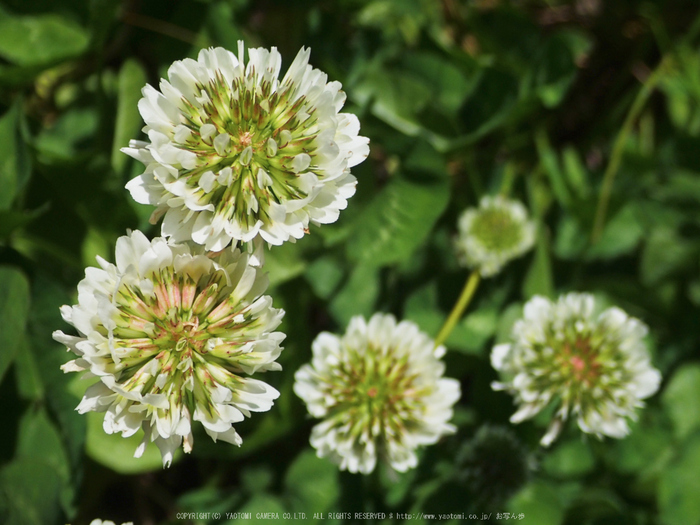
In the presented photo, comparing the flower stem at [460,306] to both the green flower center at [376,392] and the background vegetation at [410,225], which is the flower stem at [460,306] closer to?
the background vegetation at [410,225]

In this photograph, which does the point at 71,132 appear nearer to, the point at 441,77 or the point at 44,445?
the point at 44,445

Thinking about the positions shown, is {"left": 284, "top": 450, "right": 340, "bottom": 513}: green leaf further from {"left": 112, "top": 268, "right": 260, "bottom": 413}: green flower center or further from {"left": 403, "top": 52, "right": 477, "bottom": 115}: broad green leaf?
{"left": 403, "top": 52, "right": 477, "bottom": 115}: broad green leaf

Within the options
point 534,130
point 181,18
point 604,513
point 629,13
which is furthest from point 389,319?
point 629,13

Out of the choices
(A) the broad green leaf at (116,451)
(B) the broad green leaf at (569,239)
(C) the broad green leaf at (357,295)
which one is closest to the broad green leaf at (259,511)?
(A) the broad green leaf at (116,451)

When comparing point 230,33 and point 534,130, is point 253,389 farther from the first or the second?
point 534,130

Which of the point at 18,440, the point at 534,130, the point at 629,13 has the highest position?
the point at 629,13

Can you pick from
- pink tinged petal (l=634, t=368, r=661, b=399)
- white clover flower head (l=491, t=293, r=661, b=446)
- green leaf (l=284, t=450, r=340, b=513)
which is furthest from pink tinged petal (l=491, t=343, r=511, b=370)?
green leaf (l=284, t=450, r=340, b=513)

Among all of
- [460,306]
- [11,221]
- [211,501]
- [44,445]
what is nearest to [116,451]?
[44,445]

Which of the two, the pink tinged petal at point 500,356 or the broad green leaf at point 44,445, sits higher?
the pink tinged petal at point 500,356
